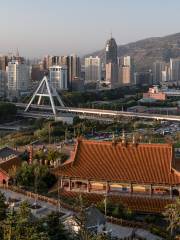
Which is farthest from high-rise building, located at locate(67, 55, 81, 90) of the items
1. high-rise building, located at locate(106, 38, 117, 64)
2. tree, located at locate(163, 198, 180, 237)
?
tree, located at locate(163, 198, 180, 237)

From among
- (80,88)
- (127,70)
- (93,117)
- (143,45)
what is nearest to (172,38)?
(143,45)

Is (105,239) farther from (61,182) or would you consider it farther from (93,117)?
(93,117)

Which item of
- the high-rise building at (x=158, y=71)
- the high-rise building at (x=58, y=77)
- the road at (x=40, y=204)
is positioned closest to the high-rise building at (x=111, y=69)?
the high-rise building at (x=158, y=71)

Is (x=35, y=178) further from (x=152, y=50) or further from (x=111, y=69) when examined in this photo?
(x=152, y=50)

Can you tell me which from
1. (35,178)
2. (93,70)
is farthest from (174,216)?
(93,70)

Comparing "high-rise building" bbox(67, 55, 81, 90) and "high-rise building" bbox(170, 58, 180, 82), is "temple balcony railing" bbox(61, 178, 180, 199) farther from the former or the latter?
"high-rise building" bbox(170, 58, 180, 82)

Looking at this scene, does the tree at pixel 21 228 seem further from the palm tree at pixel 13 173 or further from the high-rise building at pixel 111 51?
the high-rise building at pixel 111 51
